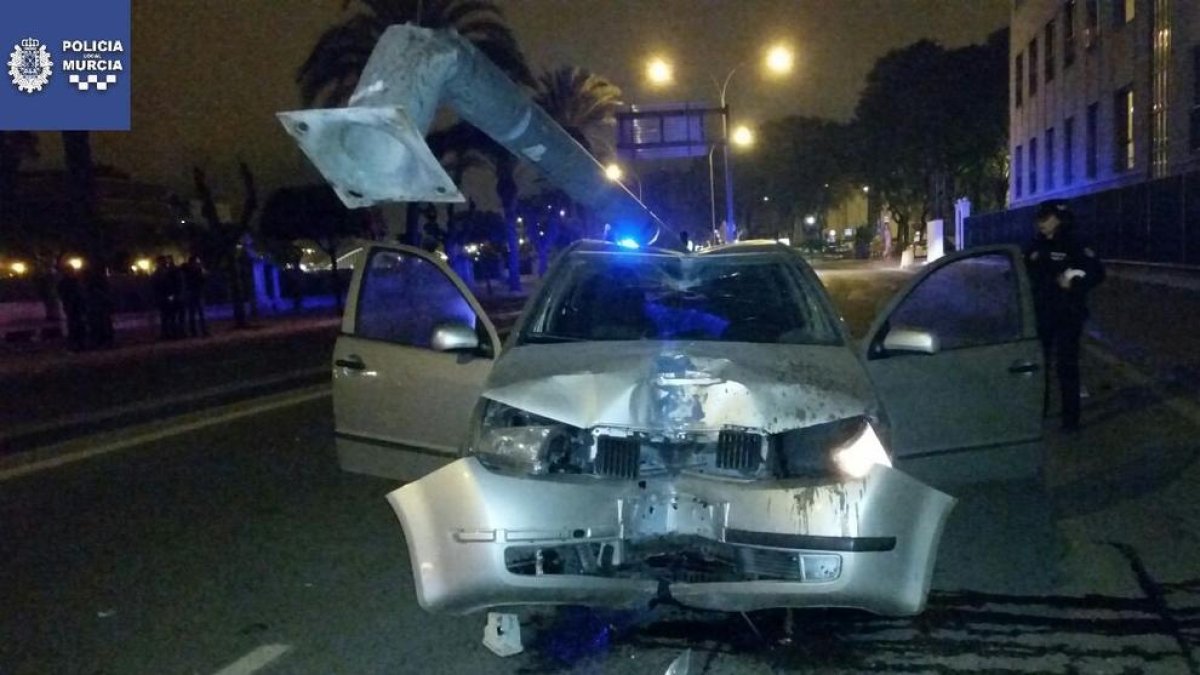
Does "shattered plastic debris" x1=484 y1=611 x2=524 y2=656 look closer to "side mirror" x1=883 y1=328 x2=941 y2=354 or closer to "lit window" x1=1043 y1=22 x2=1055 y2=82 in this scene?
"side mirror" x1=883 y1=328 x2=941 y2=354

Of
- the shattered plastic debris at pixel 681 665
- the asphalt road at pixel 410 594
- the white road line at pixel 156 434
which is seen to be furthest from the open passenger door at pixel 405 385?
the white road line at pixel 156 434

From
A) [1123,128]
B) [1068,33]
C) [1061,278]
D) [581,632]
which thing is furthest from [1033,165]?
[581,632]

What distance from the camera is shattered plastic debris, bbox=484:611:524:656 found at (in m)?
5.24

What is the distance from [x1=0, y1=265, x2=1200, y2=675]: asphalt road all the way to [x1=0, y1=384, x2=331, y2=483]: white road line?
2.81ft

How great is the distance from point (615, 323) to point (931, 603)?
2.18 m

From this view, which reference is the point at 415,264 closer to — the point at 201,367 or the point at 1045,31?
the point at 201,367

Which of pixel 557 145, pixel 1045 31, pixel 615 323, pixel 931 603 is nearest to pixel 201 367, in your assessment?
pixel 557 145

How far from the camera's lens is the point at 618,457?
494 cm

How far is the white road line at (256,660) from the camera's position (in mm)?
5152

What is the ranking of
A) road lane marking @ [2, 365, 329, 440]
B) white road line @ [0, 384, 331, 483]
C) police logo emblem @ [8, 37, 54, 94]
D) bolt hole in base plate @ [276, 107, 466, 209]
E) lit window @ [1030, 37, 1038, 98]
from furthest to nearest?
lit window @ [1030, 37, 1038, 98] < police logo emblem @ [8, 37, 54, 94] < road lane marking @ [2, 365, 329, 440] < white road line @ [0, 384, 331, 483] < bolt hole in base plate @ [276, 107, 466, 209]

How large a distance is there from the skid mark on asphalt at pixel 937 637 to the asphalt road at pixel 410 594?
0.04 feet

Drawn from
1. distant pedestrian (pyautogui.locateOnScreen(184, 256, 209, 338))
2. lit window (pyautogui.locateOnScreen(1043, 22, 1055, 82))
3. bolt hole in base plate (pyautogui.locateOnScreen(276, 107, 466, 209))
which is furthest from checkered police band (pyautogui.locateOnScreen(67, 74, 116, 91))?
lit window (pyautogui.locateOnScreen(1043, 22, 1055, 82))

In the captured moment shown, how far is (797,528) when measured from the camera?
15.2 ft

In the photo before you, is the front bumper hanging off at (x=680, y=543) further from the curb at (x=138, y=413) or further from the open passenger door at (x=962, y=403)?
the curb at (x=138, y=413)
